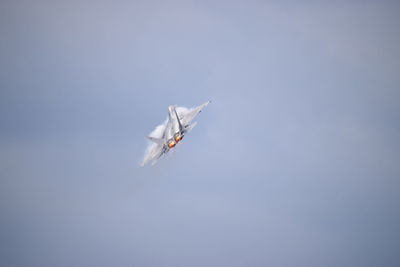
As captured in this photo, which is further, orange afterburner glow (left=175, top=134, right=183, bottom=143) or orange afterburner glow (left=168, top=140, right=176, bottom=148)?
orange afterburner glow (left=168, top=140, right=176, bottom=148)

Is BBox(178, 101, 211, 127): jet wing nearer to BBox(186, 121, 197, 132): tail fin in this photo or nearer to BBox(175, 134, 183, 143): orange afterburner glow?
BBox(186, 121, 197, 132): tail fin

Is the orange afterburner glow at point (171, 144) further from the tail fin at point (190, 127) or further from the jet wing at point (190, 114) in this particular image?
the jet wing at point (190, 114)

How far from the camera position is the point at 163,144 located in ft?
521

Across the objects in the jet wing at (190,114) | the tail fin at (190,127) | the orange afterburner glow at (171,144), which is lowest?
the orange afterburner glow at (171,144)

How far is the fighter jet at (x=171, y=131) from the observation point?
156 m

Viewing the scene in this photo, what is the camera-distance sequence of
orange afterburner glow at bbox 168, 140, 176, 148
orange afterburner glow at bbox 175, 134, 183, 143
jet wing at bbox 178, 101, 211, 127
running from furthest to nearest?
jet wing at bbox 178, 101, 211, 127 → orange afterburner glow at bbox 168, 140, 176, 148 → orange afterburner glow at bbox 175, 134, 183, 143

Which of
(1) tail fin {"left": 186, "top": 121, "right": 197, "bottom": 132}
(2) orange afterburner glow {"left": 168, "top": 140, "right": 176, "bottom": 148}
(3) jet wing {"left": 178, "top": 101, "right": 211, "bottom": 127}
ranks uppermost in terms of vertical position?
(3) jet wing {"left": 178, "top": 101, "right": 211, "bottom": 127}

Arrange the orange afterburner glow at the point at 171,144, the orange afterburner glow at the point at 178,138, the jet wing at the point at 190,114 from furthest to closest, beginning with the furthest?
the jet wing at the point at 190,114, the orange afterburner glow at the point at 171,144, the orange afterburner glow at the point at 178,138

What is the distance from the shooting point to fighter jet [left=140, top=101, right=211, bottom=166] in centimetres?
15550

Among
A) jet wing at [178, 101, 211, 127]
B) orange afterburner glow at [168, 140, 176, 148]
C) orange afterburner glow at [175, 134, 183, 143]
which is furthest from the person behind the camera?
jet wing at [178, 101, 211, 127]

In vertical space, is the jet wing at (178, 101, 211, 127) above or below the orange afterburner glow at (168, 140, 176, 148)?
above

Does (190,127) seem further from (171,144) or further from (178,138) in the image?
(171,144)

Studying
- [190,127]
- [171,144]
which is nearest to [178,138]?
[171,144]

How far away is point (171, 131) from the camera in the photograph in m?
158
